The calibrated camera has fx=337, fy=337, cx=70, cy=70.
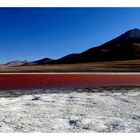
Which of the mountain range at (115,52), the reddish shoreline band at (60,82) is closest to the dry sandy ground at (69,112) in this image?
the reddish shoreline band at (60,82)

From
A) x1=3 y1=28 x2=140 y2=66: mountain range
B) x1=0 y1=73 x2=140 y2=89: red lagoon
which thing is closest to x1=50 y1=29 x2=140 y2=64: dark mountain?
x1=3 y1=28 x2=140 y2=66: mountain range

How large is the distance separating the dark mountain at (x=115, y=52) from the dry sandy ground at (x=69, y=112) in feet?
118

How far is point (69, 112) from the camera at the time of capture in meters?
7.45

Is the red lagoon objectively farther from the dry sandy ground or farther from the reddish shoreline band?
the dry sandy ground

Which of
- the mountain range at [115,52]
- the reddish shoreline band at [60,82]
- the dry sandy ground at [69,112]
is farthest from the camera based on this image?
the mountain range at [115,52]

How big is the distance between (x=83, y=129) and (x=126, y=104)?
8.69 feet

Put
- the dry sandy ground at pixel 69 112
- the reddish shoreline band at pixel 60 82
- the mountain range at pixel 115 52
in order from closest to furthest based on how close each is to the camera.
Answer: the dry sandy ground at pixel 69 112 < the reddish shoreline band at pixel 60 82 < the mountain range at pixel 115 52

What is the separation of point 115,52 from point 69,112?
4049 cm

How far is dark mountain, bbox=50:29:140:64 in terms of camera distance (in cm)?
4594

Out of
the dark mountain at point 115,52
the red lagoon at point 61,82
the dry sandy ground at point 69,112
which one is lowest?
the dry sandy ground at point 69,112

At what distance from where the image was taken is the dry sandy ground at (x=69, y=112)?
20.2 ft

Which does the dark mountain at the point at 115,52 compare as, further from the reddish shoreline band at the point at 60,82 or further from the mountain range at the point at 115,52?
the reddish shoreline band at the point at 60,82
